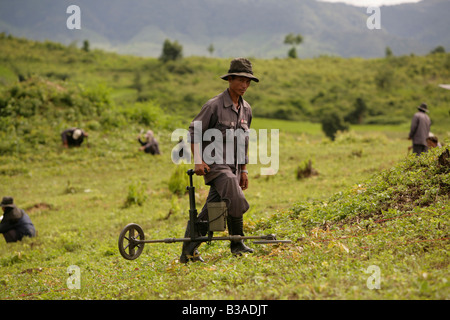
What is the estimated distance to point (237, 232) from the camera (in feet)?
20.0

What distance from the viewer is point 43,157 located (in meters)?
22.6

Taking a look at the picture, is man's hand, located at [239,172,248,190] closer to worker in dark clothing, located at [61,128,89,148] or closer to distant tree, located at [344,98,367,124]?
worker in dark clothing, located at [61,128,89,148]

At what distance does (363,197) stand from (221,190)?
2.44m

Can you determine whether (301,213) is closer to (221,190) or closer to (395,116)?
(221,190)

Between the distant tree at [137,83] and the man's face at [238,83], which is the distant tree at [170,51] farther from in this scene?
the man's face at [238,83]

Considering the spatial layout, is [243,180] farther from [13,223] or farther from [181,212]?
[13,223]

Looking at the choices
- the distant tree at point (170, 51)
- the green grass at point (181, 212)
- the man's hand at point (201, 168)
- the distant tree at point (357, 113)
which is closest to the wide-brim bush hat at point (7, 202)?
the green grass at point (181, 212)

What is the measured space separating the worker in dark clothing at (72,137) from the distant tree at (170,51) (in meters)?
43.1

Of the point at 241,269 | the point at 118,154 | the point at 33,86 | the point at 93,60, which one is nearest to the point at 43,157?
the point at 118,154

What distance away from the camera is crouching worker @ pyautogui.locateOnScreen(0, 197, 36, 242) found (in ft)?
34.6

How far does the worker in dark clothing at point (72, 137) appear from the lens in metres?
23.2

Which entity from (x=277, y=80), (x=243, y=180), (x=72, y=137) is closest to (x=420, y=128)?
(x=243, y=180)

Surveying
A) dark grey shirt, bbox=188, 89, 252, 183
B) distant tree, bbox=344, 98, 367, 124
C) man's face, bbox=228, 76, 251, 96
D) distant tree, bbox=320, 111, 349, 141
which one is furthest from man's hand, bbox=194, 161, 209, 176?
distant tree, bbox=344, 98, 367, 124

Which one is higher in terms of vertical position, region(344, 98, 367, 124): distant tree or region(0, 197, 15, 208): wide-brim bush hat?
region(344, 98, 367, 124): distant tree
